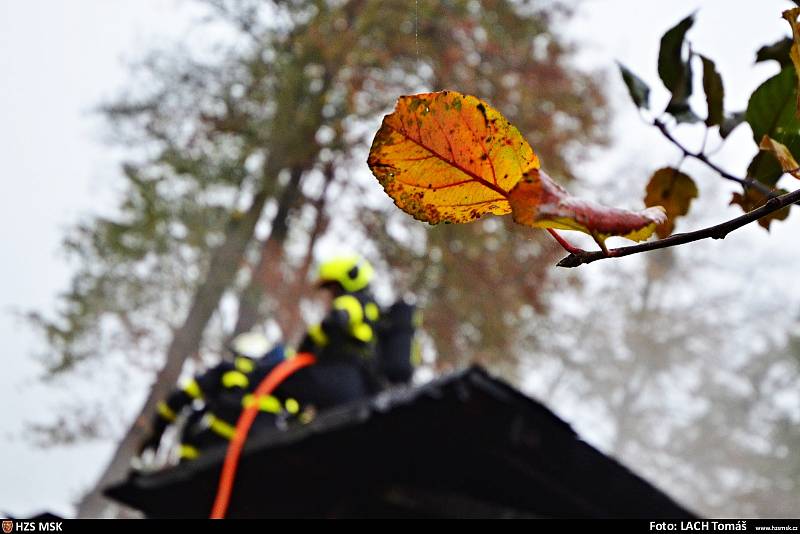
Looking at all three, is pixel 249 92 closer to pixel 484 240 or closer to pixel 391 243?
pixel 391 243

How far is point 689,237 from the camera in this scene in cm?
44

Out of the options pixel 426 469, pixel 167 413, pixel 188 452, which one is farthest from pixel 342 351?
pixel 167 413

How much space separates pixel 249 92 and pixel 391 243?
213cm

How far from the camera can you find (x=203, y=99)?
719 centimetres

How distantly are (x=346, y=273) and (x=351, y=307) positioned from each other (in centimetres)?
35

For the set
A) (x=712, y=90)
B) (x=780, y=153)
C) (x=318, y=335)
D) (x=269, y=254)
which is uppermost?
(x=269, y=254)

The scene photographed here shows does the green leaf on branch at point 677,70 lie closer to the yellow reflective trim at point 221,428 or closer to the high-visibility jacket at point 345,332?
the high-visibility jacket at point 345,332

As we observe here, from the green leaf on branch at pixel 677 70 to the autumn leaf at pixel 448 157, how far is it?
0.42 metres

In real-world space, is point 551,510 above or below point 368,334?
below

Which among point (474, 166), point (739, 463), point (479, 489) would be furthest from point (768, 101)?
point (739, 463)

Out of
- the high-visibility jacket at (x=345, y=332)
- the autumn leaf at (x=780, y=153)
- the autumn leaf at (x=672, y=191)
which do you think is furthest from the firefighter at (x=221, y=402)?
the autumn leaf at (x=780, y=153)

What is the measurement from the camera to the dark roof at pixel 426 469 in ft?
7.62

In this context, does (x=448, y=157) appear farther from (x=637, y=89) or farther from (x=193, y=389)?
(x=193, y=389)

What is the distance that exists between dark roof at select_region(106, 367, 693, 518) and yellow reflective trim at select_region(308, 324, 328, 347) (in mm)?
664
